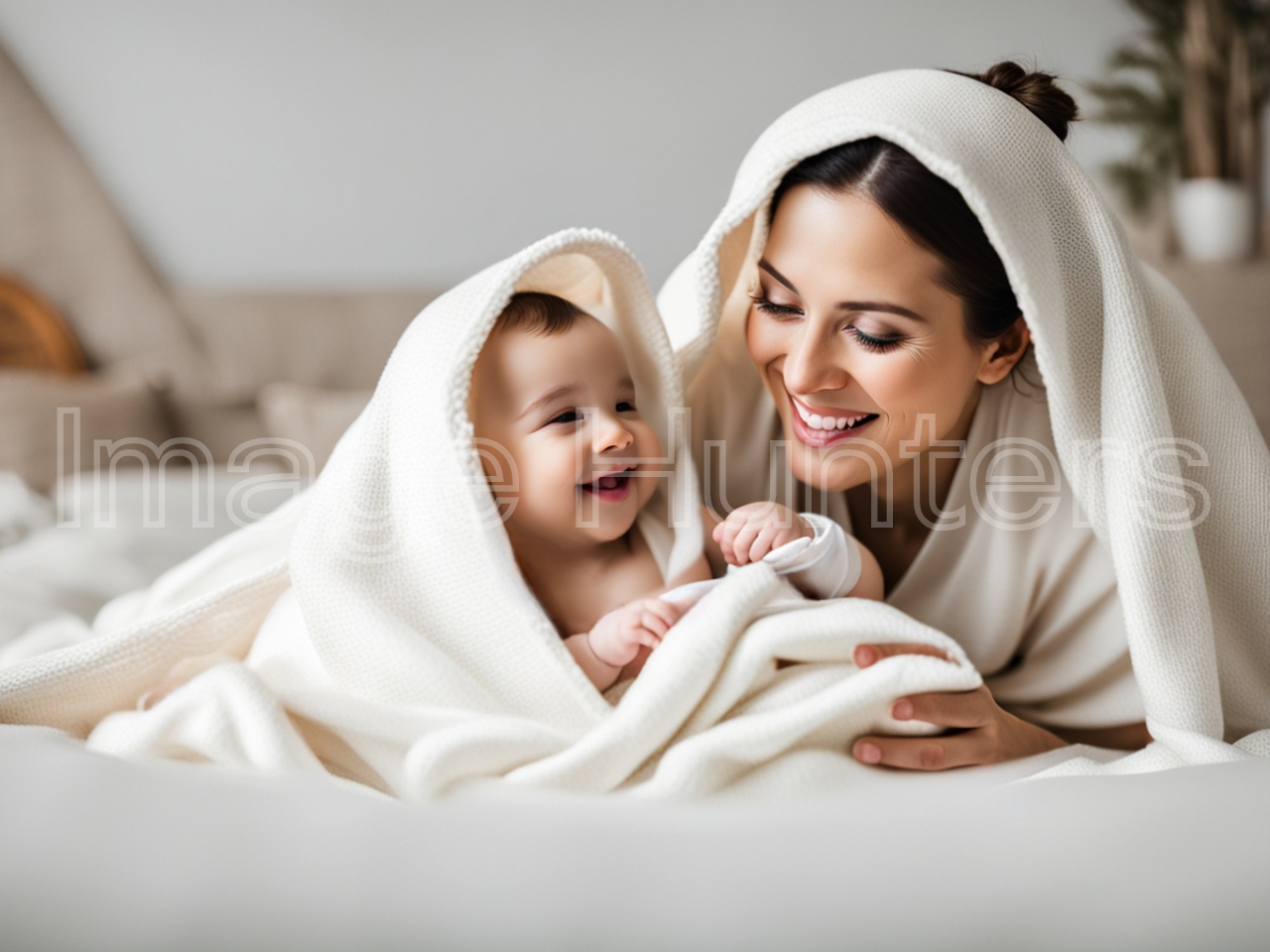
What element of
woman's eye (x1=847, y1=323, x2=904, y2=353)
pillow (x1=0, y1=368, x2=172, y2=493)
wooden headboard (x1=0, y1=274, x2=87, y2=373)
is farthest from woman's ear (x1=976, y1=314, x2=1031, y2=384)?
wooden headboard (x1=0, y1=274, x2=87, y2=373)

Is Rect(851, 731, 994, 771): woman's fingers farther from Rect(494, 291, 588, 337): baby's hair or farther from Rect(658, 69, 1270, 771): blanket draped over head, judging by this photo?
Rect(494, 291, 588, 337): baby's hair

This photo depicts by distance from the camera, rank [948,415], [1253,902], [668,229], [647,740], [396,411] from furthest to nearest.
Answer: [668,229] < [948,415] < [396,411] < [647,740] < [1253,902]

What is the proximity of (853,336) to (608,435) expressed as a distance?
10.2 inches

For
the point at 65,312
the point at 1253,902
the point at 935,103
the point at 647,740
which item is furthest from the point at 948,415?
the point at 65,312

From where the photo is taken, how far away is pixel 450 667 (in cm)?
93

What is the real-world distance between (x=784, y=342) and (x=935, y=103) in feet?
0.86

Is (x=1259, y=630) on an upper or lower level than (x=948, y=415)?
lower

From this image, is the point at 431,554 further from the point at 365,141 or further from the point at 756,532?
the point at 365,141

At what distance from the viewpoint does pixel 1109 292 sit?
39.2 inches

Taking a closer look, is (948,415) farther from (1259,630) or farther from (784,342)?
(1259,630)

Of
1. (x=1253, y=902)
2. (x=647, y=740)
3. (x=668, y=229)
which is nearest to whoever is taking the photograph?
(x=1253, y=902)

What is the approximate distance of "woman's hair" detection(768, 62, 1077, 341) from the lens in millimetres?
977

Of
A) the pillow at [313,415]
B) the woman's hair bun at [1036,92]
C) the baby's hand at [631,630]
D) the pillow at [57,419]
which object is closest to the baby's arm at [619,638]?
the baby's hand at [631,630]

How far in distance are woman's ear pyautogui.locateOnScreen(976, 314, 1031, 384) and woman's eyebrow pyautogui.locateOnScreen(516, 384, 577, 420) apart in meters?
0.45
